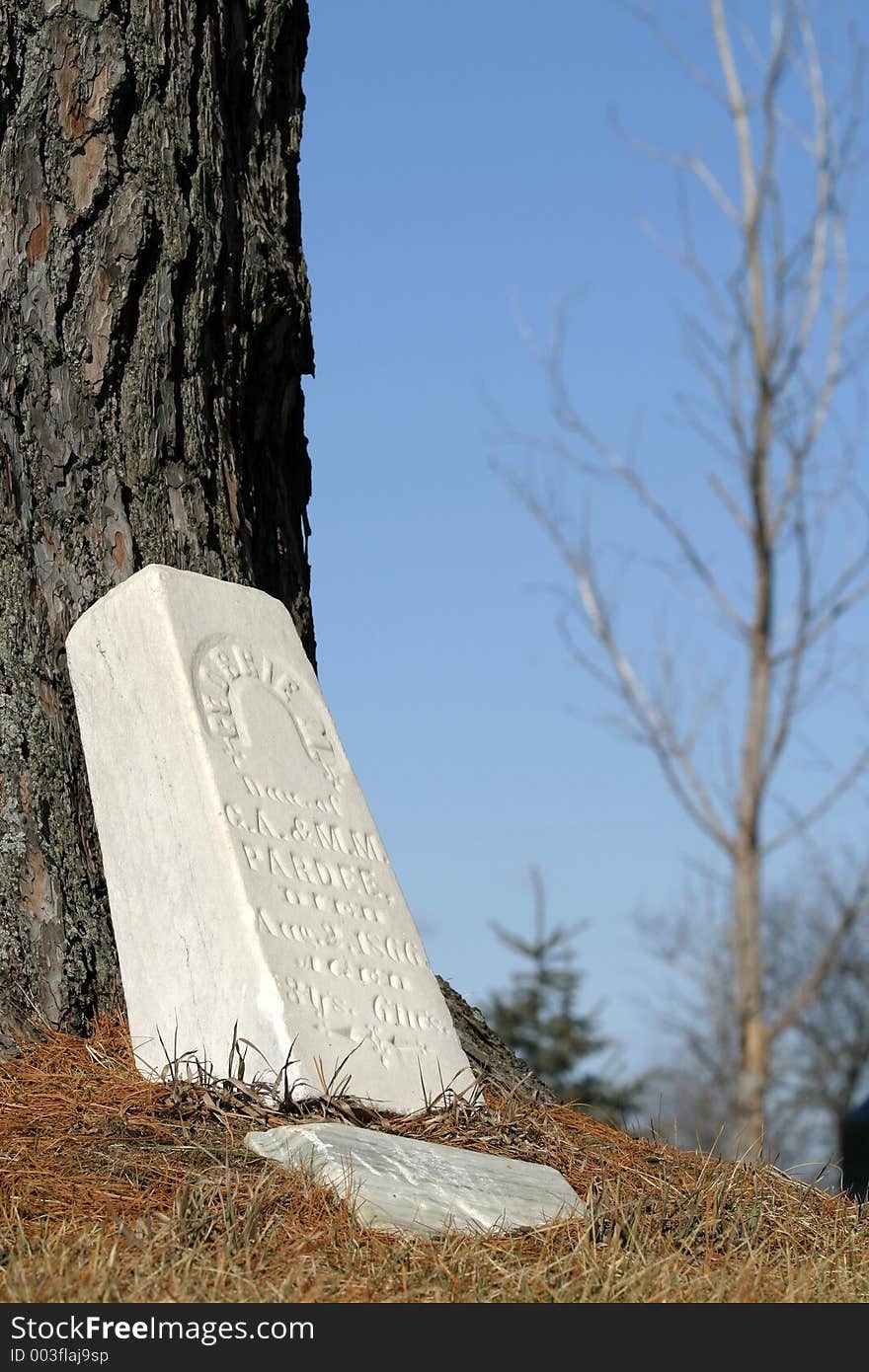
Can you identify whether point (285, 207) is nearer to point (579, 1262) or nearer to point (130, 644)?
point (130, 644)

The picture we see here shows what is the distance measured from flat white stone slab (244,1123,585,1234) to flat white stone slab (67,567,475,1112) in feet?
0.74

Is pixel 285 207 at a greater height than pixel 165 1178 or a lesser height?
greater

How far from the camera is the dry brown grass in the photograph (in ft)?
6.74

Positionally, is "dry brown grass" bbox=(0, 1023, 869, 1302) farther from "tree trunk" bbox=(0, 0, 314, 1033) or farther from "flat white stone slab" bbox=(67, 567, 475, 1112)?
"tree trunk" bbox=(0, 0, 314, 1033)

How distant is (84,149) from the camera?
3.60 meters

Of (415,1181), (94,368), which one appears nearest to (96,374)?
(94,368)

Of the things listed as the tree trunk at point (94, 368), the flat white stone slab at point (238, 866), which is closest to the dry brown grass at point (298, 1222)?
the flat white stone slab at point (238, 866)

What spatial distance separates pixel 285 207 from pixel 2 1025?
243 cm

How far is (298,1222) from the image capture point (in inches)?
90.6

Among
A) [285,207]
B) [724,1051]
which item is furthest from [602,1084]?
[285,207]

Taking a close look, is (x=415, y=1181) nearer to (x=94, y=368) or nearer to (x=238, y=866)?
(x=238, y=866)

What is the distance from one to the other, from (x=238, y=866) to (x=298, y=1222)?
32.7 inches

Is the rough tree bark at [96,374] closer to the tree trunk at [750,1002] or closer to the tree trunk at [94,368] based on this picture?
the tree trunk at [94,368]

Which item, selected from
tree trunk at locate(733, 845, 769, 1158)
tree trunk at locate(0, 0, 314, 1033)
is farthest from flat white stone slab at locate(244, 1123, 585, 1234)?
tree trunk at locate(733, 845, 769, 1158)
